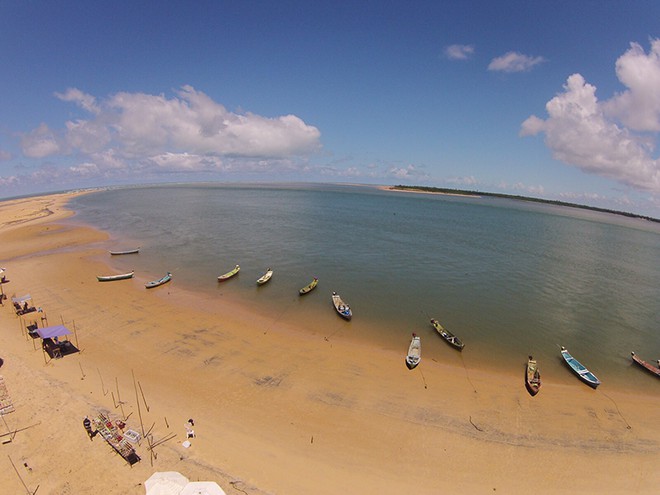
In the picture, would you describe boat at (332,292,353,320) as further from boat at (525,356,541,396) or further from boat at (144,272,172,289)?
boat at (144,272,172,289)

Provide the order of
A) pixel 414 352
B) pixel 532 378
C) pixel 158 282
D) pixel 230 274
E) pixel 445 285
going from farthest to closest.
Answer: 1. pixel 445 285
2. pixel 230 274
3. pixel 158 282
4. pixel 414 352
5. pixel 532 378

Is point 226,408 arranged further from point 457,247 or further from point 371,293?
point 457,247

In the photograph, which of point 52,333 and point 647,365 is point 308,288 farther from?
point 647,365

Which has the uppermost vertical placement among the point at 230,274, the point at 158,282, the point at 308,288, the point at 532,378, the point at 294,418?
the point at 308,288

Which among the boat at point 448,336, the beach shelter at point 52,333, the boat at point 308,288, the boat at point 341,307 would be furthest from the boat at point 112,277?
the boat at point 448,336

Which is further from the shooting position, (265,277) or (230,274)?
(230,274)

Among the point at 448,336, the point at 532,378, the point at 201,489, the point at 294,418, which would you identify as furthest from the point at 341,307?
the point at 201,489
